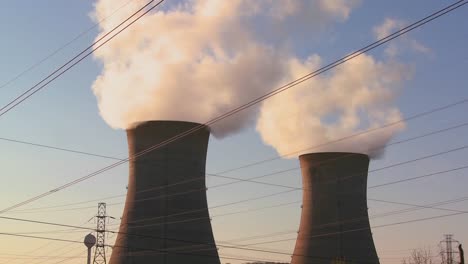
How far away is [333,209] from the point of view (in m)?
29.1

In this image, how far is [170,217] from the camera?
83.4ft

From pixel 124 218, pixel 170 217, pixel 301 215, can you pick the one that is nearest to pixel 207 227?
pixel 170 217

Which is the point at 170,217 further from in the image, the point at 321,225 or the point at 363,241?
the point at 363,241

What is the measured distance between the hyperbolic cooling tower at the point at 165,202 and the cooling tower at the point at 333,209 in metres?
5.40

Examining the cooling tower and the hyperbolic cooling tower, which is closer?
the hyperbolic cooling tower

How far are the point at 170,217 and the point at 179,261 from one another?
1.68m

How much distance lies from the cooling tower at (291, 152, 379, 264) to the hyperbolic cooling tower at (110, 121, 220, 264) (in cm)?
540

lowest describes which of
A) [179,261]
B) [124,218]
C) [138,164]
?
[179,261]

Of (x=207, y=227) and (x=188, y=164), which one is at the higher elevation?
(x=188, y=164)

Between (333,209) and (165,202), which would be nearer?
(165,202)

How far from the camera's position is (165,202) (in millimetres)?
25312

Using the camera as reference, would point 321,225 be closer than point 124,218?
No

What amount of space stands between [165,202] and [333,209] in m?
7.77

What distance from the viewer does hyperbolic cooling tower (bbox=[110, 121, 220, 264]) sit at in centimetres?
2470
